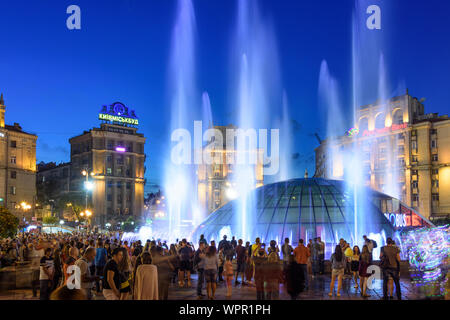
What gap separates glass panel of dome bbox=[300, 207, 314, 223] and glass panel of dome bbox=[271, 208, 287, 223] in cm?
122

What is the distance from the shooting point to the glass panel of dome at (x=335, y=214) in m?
28.8

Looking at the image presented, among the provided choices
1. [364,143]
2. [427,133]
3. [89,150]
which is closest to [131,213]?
[89,150]

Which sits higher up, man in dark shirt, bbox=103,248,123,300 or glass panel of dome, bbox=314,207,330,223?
glass panel of dome, bbox=314,207,330,223

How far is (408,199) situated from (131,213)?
2446 inches

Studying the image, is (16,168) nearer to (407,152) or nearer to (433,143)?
(407,152)

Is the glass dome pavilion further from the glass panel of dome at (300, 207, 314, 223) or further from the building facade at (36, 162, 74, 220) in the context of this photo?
the building facade at (36, 162, 74, 220)

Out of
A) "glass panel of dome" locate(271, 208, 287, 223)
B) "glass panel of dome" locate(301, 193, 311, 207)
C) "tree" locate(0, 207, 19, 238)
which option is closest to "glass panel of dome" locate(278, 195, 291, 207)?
"glass panel of dome" locate(271, 208, 287, 223)

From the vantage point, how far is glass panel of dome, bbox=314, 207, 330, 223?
2878 centimetres

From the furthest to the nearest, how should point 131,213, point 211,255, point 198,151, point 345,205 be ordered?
point 198,151 < point 131,213 < point 345,205 < point 211,255

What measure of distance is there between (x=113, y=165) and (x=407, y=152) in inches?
2604
